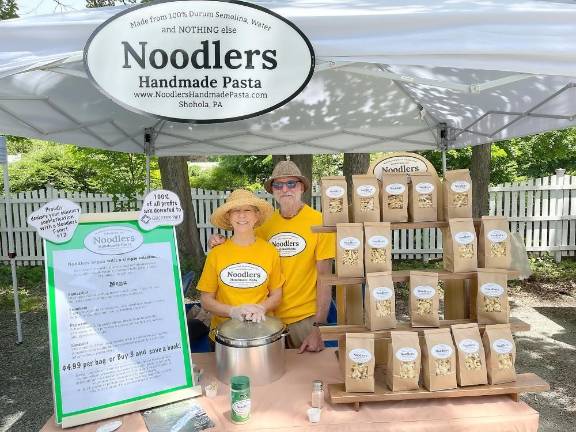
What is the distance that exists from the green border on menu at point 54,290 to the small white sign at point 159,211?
0.03 m

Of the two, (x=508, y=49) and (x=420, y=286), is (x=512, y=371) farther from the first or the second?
(x=508, y=49)

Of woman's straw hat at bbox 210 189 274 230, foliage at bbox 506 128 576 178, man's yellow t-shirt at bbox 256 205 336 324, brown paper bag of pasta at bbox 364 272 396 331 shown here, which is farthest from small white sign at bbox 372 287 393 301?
foliage at bbox 506 128 576 178

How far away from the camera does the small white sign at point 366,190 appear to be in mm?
Result: 2115

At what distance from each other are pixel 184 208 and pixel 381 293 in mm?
5194

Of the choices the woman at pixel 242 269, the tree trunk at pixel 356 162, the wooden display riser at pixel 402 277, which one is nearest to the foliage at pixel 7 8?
the tree trunk at pixel 356 162

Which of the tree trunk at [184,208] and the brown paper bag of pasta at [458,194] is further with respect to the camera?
the tree trunk at [184,208]

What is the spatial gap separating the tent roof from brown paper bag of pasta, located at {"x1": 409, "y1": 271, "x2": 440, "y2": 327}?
789mm

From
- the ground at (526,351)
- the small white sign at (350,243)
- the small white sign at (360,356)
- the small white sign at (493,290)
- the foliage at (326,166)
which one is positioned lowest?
the ground at (526,351)

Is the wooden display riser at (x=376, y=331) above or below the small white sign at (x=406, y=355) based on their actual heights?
above

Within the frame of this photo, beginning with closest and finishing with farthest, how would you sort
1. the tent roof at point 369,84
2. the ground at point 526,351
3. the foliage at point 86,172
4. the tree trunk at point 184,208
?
the tent roof at point 369,84 < the ground at point 526,351 < the tree trunk at point 184,208 < the foliage at point 86,172

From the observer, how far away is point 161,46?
1855 millimetres

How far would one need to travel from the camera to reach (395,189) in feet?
6.97

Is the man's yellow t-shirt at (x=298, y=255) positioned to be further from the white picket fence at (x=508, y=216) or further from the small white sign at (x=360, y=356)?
the white picket fence at (x=508, y=216)

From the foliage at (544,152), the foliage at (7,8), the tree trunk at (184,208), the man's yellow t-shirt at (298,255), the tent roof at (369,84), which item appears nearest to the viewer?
the tent roof at (369,84)
